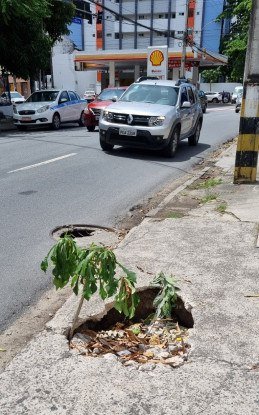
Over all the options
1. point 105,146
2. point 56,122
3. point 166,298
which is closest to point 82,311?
point 166,298

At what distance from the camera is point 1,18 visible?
18.1 meters

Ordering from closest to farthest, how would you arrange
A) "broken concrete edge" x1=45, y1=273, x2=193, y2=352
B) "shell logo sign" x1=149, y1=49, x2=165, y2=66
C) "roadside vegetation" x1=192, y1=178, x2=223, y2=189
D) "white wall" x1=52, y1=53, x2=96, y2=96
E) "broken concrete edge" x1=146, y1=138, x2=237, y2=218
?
1. "broken concrete edge" x1=45, y1=273, x2=193, y2=352
2. "broken concrete edge" x1=146, y1=138, x2=237, y2=218
3. "roadside vegetation" x1=192, y1=178, x2=223, y2=189
4. "shell logo sign" x1=149, y1=49, x2=165, y2=66
5. "white wall" x1=52, y1=53, x2=96, y2=96

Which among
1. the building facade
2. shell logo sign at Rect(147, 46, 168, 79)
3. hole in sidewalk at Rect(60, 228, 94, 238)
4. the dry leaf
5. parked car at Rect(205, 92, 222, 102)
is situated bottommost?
parked car at Rect(205, 92, 222, 102)

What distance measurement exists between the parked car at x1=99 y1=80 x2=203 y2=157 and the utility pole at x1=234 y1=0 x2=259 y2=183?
311cm

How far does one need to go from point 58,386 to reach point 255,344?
1377mm

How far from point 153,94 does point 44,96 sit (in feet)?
28.9

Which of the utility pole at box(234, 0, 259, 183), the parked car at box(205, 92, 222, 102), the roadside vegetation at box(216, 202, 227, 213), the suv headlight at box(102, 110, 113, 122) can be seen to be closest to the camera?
the roadside vegetation at box(216, 202, 227, 213)

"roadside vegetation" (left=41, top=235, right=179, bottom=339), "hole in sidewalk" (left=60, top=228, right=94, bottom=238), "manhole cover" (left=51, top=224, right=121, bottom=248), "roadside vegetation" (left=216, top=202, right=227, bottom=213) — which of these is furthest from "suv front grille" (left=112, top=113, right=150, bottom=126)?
"roadside vegetation" (left=41, top=235, right=179, bottom=339)

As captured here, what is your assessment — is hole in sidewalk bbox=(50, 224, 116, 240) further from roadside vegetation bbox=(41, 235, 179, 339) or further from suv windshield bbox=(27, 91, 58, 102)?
suv windshield bbox=(27, 91, 58, 102)

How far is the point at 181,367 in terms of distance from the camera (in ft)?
9.16

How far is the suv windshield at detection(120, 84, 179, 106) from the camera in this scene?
1150 centimetres

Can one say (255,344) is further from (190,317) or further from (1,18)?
(1,18)

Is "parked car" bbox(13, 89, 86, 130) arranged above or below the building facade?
below

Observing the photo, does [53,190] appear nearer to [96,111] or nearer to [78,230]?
[78,230]
